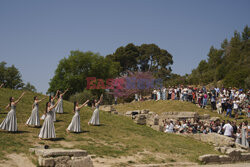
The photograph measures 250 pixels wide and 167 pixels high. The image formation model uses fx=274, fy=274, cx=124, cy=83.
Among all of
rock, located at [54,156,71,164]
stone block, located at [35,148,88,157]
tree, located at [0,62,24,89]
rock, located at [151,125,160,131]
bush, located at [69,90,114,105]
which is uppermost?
tree, located at [0,62,24,89]

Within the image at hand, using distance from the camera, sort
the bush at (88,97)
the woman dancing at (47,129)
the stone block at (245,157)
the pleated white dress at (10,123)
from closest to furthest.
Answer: the woman dancing at (47,129) → the pleated white dress at (10,123) → the stone block at (245,157) → the bush at (88,97)

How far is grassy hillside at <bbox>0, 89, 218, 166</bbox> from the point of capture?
13781mm

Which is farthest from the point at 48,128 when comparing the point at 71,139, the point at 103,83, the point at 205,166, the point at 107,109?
the point at 103,83

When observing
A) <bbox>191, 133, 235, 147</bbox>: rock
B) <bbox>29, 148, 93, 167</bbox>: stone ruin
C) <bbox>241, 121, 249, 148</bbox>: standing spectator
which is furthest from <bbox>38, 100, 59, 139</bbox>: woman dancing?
<bbox>241, 121, 249, 148</bbox>: standing spectator

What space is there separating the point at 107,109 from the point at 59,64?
2997 cm

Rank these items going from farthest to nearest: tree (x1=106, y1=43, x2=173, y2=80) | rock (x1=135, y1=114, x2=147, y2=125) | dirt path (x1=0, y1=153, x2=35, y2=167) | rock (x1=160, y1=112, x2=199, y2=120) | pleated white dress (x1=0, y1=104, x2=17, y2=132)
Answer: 1. tree (x1=106, y1=43, x2=173, y2=80)
2. rock (x1=160, y1=112, x2=199, y2=120)
3. rock (x1=135, y1=114, x2=147, y2=125)
4. pleated white dress (x1=0, y1=104, x2=17, y2=132)
5. dirt path (x1=0, y1=153, x2=35, y2=167)

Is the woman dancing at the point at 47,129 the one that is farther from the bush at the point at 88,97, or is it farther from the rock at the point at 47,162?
the bush at the point at 88,97

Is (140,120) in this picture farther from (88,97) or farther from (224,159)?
(88,97)

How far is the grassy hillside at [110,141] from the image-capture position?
13.8 m

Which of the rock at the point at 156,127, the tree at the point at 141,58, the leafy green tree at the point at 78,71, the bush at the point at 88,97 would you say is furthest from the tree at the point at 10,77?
the rock at the point at 156,127

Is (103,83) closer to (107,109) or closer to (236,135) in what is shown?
(107,109)

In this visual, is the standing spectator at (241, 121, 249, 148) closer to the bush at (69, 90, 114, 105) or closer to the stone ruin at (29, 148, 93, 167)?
the stone ruin at (29, 148, 93, 167)

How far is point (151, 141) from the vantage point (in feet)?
58.8

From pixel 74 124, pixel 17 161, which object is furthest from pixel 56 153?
pixel 74 124
